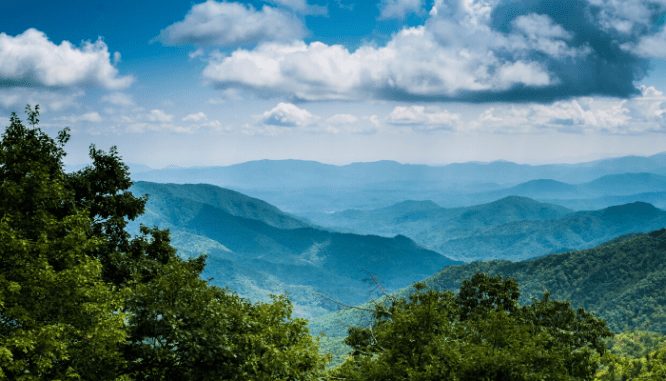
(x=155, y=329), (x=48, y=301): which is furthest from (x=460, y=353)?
(x=48, y=301)

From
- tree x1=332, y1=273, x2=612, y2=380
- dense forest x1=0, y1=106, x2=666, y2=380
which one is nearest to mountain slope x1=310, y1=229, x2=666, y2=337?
tree x1=332, y1=273, x2=612, y2=380

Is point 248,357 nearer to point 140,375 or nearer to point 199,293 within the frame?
point 199,293

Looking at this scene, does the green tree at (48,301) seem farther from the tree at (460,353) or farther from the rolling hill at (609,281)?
the rolling hill at (609,281)

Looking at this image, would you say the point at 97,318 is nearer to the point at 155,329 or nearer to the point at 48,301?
the point at 48,301

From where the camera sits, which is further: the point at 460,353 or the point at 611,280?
the point at 611,280

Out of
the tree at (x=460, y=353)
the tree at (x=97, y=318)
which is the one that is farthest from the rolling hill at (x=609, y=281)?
the tree at (x=97, y=318)

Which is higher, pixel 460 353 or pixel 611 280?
pixel 460 353
